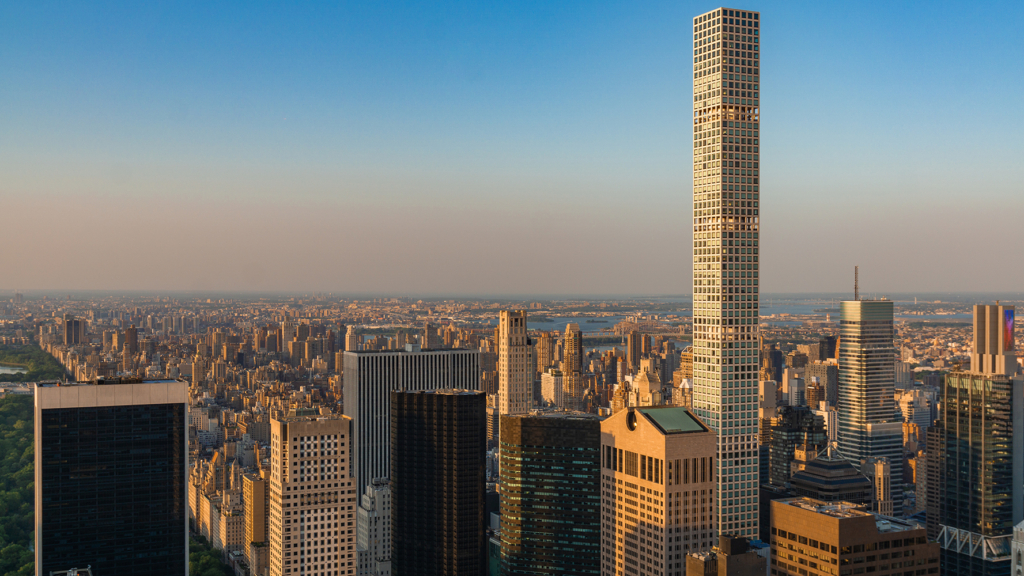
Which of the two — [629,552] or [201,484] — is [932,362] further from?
[201,484]

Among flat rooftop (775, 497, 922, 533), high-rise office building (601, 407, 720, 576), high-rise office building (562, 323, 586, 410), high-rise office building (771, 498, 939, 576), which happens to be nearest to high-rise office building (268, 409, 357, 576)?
high-rise office building (601, 407, 720, 576)

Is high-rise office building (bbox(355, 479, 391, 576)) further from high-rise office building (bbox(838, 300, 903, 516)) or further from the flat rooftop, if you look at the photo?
high-rise office building (bbox(838, 300, 903, 516))

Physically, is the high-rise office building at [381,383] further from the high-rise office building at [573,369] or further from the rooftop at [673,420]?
the rooftop at [673,420]

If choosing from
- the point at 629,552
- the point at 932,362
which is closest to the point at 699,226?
the point at 629,552

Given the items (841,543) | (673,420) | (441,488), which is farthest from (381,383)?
(841,543)

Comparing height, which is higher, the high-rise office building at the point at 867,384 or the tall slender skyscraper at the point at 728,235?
the tall slender skyscraper at the point at 728,235

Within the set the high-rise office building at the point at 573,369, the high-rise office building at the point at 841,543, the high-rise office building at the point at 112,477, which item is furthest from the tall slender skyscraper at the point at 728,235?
the high-rise office building at the point at 573,369
